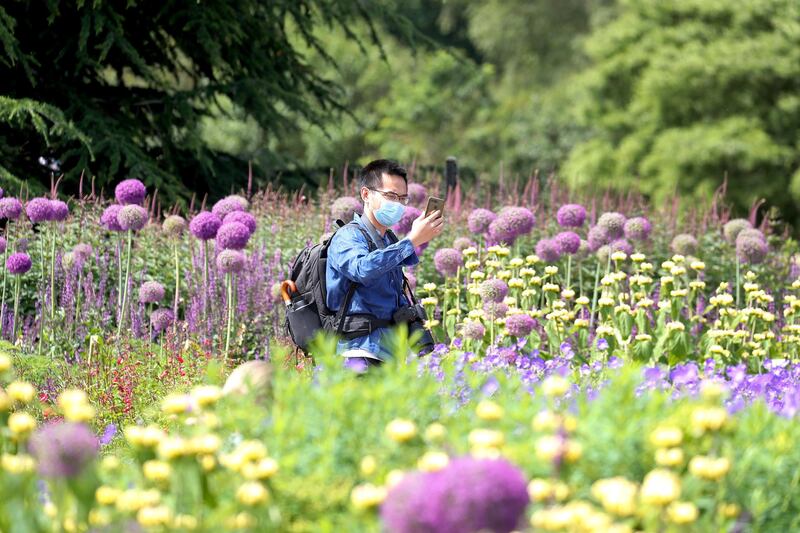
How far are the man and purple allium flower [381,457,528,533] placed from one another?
7.71ft

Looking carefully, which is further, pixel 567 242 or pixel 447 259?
pixel 567 242

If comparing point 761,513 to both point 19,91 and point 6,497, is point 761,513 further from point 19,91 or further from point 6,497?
point 19,91

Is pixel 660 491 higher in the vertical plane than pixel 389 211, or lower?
lower

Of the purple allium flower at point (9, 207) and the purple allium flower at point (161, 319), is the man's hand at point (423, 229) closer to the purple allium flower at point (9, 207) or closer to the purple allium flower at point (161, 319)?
the purple allium flower at point (161, 319)

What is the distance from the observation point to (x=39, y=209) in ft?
21.2

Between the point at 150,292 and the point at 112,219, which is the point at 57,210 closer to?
the point at 112,219

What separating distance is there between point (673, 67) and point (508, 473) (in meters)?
→ 19.1

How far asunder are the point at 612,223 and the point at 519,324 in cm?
153

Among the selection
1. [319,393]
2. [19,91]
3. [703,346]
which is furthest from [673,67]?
[319,393]

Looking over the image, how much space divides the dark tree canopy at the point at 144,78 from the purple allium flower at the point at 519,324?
15.4 ft

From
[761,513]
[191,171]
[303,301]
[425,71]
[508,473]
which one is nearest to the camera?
[508,473]

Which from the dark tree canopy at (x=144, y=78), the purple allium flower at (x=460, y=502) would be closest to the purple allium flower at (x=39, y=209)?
the dark tree canopy at (x=144, y=78)

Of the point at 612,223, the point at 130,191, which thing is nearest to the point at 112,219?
the point at 130,191

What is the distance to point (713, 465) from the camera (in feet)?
7.38
